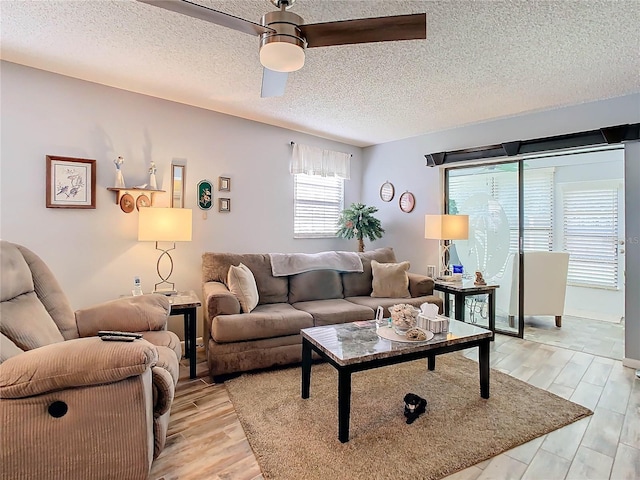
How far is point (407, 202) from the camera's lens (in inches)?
185

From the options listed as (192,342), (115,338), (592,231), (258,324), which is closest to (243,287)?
(258,324)

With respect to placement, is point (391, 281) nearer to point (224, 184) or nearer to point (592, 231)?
point (224, 184)

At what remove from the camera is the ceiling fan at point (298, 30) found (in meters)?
1.49

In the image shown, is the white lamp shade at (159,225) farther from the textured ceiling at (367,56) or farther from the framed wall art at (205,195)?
the textured ceiling at (367,56)

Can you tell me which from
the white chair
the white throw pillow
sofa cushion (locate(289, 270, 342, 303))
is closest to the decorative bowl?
the white throw pillow

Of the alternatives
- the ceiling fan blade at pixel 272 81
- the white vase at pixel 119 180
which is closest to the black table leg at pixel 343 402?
the ceiling fan blade at pixel 272 81

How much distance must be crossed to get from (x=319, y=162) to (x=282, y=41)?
3.07 metres

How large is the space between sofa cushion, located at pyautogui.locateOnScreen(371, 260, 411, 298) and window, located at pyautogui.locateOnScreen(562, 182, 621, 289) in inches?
127

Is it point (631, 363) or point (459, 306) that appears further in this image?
point (459, 306)

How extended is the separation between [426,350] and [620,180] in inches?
182

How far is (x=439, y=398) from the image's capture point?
95.7 inches

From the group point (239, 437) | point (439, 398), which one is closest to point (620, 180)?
point (439, 398)

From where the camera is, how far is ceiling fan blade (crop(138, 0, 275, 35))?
137 cm

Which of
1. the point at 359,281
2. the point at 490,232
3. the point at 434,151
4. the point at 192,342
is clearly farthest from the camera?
the point at 434,151
